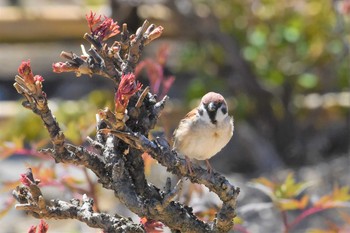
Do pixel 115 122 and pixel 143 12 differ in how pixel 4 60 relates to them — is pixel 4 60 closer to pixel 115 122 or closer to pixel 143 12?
pixel 143 12

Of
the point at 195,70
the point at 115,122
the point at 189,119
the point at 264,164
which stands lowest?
the point at 115,122

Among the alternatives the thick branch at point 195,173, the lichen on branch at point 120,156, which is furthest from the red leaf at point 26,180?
the thick branch at point 195,173

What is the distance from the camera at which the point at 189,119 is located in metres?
2.22

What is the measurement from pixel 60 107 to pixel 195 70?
3.43 feet

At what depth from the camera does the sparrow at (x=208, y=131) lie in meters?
2.02

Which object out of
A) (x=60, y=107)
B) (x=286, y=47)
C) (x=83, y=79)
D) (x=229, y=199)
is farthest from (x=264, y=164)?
(x=229, y=199)

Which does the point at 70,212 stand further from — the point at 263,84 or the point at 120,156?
the point at 263,84

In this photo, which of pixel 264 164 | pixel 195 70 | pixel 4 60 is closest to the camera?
pixel 264 164

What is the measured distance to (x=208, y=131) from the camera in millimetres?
2088

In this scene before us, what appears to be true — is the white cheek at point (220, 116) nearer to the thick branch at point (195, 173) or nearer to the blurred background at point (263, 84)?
the thick branch at point (195, 173)

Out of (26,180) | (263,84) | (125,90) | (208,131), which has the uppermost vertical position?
(263,84)

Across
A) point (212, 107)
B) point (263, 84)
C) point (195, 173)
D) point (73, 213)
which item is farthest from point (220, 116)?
point (263, 84)

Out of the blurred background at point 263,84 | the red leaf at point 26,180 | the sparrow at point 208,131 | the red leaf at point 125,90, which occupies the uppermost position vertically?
the blurred background at point 263,84

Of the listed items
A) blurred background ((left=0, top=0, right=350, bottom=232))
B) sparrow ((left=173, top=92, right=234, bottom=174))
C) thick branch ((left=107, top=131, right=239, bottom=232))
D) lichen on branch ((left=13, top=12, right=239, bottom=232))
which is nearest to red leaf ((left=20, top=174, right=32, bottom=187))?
lichen on branch ((left=13, top=12, right=239, bottom=232))
